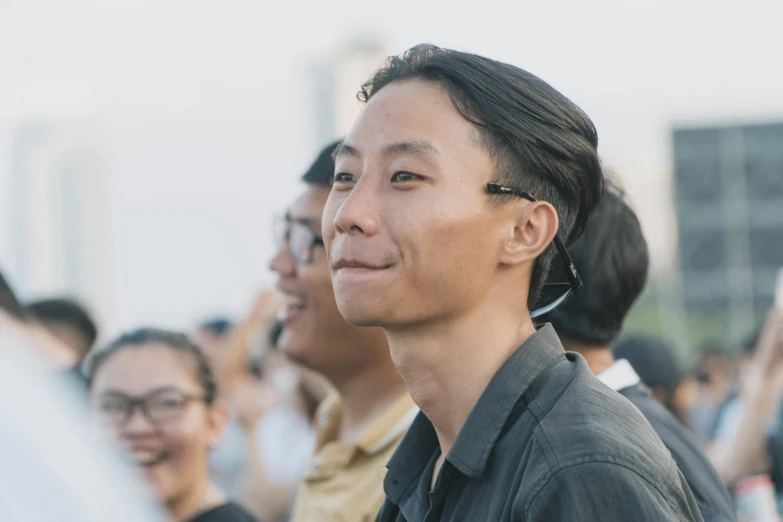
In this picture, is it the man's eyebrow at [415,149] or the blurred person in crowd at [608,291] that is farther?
the blurred person in crowd at [608,291]

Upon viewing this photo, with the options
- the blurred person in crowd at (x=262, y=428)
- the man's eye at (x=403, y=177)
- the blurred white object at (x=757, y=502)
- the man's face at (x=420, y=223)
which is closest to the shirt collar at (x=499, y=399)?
the man's face at (x=420, y=223)

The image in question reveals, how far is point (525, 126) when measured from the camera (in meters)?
1.84

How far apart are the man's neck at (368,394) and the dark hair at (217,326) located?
5.36m

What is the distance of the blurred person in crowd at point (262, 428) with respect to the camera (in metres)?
5.31

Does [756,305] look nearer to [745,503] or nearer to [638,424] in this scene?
[745,503]

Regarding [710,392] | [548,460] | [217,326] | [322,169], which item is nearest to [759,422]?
[322,169]

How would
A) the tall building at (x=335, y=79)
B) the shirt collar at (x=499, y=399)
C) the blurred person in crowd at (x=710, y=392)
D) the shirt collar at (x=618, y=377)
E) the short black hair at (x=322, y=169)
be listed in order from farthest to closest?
the tall building at (x=335, y=79), the blurred person in crowd at (x=710, y=392), the short black hair at (x=322, y=169), the shirt collar at (x=618, y=377), the shirt collar at (x=499, y=399)

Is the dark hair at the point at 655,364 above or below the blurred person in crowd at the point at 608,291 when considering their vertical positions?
below

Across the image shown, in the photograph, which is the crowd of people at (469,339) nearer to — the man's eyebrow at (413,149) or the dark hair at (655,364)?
the man's eyebrow at (413,149)

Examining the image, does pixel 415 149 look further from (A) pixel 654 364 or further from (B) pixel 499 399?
(A) pixel 654 364

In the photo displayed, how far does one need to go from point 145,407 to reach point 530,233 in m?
2.03

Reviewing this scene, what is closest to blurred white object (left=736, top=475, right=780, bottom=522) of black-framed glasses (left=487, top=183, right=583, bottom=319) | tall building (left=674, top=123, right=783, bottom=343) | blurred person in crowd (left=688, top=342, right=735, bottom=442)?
black-framed glasses (left=487, top=183, right=583, bottom=319)

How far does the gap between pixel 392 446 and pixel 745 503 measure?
1218 millimetres

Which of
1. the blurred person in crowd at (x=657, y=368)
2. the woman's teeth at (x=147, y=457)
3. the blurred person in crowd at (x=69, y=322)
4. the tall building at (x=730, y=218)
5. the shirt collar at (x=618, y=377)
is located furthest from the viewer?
the tall building at (x=730, y=218)
